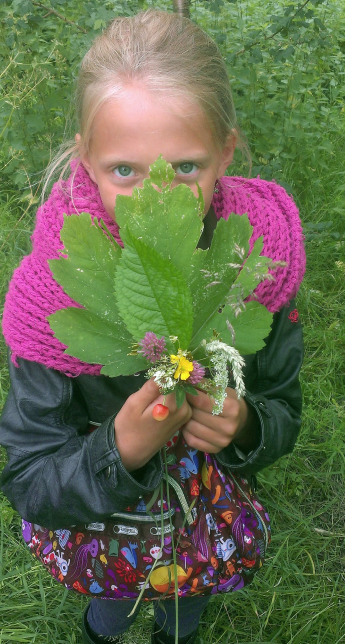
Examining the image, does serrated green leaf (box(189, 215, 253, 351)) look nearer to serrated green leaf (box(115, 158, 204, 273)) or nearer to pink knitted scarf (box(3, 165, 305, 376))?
serrated green leaf (box(115, 158, 204, 273))

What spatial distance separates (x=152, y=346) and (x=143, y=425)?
0.25m

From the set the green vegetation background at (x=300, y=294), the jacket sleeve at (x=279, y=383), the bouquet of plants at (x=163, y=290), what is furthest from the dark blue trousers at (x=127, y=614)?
the bouquet of plants at (x=163, y=290)

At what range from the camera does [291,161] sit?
3.00 metres

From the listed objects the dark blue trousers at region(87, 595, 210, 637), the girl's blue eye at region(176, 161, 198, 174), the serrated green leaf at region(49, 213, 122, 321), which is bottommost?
the dark blue trousers at region(87, 595, 210, 637)

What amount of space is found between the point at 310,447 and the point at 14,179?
1854mm

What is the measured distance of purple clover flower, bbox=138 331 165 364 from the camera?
33.0 inches

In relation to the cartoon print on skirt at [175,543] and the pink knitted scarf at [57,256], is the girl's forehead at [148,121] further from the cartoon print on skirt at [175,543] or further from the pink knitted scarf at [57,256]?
the cartoon print on skirt at [175,543]

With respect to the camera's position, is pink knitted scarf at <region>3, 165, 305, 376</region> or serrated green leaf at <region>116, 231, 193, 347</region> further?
pink knitted scarf at <region>3, 165, 305, 376</region>

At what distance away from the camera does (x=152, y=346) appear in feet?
2.75

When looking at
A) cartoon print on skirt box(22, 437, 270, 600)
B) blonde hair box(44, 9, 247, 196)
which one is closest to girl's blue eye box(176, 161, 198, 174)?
blonde hair box(44, 9, 247, 196)

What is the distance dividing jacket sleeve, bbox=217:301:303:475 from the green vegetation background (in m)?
0.65

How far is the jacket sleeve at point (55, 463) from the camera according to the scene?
116 cm

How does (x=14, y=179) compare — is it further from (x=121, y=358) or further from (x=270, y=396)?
(x=121, y=358)

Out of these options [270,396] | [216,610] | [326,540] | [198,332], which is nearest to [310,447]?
[326,540]
